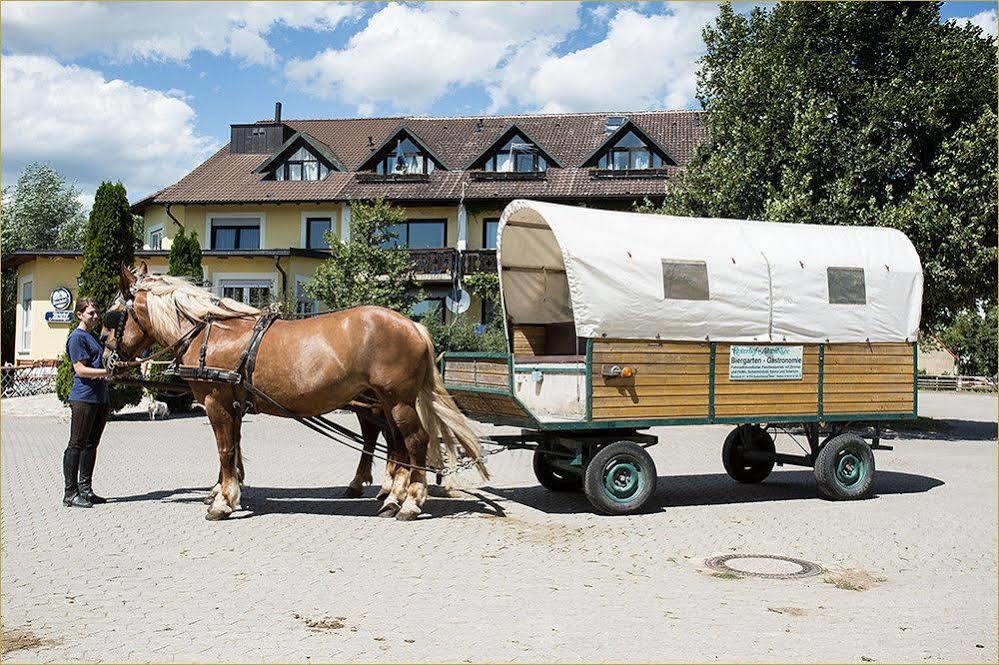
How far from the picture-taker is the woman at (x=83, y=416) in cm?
941

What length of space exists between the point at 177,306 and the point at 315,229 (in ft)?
81.9

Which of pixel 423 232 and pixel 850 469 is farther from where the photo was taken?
pixel 423 232

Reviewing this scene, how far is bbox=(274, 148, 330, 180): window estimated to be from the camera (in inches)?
1353

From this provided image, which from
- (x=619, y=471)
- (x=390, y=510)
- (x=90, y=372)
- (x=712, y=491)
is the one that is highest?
(x=90, y=372)

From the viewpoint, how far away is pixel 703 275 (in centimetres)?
968

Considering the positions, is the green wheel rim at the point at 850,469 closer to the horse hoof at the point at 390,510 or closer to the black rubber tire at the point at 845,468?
the black rubber tire at the point at 845,468

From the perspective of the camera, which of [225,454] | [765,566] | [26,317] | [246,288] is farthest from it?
[26,317]

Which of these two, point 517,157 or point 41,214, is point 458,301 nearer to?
point 517,157

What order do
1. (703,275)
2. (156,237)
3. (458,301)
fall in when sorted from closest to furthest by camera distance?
(703,275) < (458,301) < (156,237)

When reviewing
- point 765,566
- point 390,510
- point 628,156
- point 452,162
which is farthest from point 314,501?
point 452,162

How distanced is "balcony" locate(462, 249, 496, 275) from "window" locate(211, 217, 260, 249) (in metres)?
8.42

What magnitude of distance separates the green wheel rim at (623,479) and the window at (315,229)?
25.7 m

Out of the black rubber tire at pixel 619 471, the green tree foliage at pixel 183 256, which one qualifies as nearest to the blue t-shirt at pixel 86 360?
the black rubber tire at pixel 619 471

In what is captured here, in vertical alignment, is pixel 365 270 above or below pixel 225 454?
above
